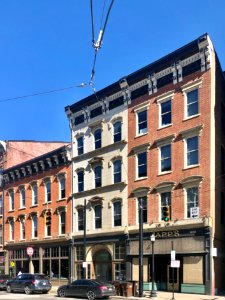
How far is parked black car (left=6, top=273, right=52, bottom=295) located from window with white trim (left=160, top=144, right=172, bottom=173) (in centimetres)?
1208

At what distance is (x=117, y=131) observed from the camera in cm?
4169

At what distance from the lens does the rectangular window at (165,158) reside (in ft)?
120

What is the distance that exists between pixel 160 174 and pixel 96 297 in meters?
10.5

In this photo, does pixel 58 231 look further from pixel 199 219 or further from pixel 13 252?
pixel 199 219

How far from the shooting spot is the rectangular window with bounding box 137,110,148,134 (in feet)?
128

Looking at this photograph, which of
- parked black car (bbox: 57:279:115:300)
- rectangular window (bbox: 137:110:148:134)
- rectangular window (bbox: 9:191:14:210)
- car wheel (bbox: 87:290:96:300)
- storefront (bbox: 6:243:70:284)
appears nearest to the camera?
parked black car (bbox: 57:279:115:300)

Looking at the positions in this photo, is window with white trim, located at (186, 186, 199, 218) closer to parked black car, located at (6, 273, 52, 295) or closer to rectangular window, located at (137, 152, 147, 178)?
rectangular window, located at (137, 152, 147, 178)

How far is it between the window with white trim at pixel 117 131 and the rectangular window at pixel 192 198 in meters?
8.96

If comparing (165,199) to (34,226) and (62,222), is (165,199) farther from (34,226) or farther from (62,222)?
(34,226)

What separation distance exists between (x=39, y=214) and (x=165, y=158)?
18.7 meters

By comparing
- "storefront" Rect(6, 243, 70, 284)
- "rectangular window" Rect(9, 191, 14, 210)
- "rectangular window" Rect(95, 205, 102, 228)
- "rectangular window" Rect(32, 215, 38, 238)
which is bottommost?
"storefront" Rect(6, 243, 70, 284)

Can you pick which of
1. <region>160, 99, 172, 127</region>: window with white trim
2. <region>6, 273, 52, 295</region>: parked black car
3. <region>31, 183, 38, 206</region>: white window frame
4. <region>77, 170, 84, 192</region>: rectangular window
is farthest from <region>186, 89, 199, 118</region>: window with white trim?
<region>31, 183, 38, 206</region>: white window frame

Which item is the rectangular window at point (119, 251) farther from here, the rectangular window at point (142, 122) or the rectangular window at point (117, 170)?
the rectangular window at point (142, 122)

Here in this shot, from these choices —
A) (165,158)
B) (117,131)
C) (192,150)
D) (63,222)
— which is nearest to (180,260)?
(165,158)
